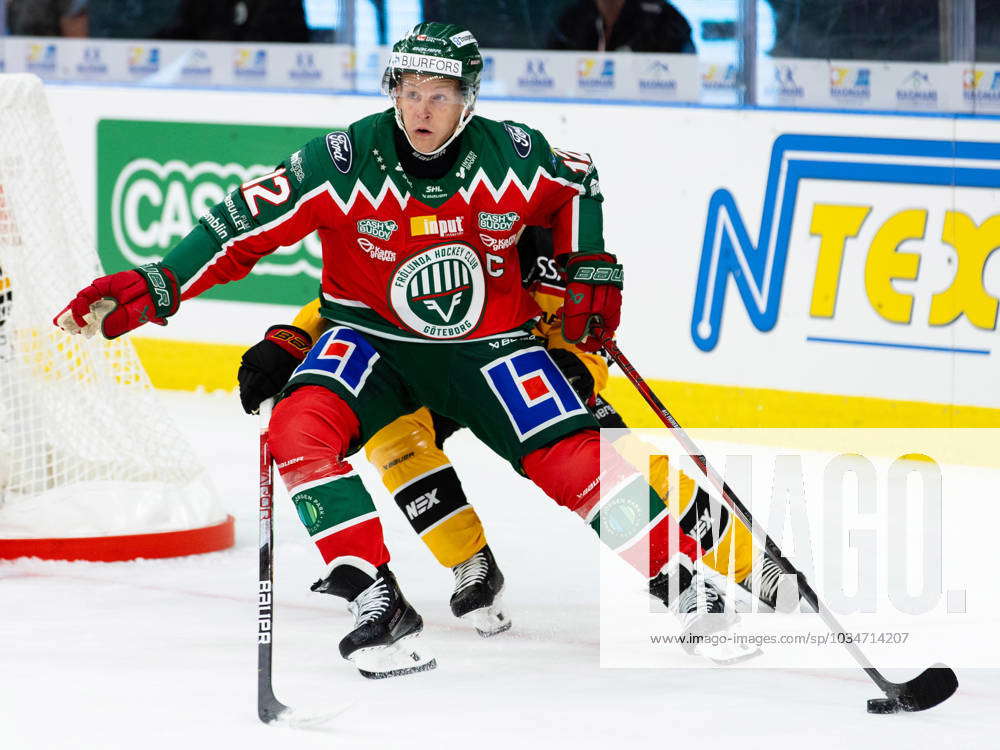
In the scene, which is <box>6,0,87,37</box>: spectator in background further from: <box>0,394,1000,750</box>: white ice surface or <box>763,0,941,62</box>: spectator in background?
<box>0,394,1000,750</box>: white ice surface

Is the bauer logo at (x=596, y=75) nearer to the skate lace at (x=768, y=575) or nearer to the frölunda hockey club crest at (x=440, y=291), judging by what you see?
the frölunda hockey club crest at (x=440, y=291)

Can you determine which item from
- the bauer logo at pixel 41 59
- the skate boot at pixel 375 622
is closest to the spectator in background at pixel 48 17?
the bauer logo at pixel 41 59

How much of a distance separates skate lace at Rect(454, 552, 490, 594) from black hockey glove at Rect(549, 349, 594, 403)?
15.5 inches

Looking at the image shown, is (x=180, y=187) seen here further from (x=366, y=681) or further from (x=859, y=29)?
(x=366, y=681)

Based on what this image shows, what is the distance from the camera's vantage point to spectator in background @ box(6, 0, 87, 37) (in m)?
7.08

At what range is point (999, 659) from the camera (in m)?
3.36

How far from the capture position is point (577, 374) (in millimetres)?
3543

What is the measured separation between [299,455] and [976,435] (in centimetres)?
270

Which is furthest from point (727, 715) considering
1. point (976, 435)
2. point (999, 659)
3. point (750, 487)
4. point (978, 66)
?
point (978, 66)

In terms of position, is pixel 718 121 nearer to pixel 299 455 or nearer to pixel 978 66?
pixel 978 66

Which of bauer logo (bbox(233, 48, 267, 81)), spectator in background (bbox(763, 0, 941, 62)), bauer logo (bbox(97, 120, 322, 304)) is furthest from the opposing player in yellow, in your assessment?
bauer logo (bbox(233, 48, 267, 81))

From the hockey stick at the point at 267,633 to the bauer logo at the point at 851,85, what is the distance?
9.22ft

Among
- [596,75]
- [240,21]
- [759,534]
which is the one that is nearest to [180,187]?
[240,21]

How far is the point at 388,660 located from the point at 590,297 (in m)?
0.80
